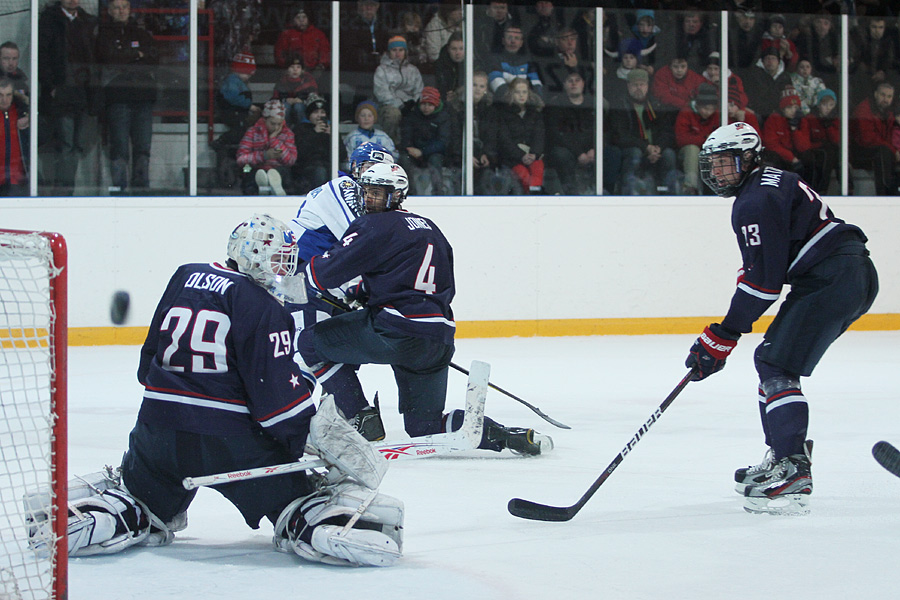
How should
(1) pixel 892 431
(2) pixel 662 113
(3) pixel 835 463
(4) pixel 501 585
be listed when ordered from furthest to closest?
(2) pixel 662 113
(1) pixel 892 431
(3) pixel 835 463
(4) pixel 501 585

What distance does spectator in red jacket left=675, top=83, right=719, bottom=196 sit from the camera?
750 centimetres

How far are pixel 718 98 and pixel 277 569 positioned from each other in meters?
6.08

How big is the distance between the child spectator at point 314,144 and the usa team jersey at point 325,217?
281cm

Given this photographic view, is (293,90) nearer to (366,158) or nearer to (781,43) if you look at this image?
(366,158)

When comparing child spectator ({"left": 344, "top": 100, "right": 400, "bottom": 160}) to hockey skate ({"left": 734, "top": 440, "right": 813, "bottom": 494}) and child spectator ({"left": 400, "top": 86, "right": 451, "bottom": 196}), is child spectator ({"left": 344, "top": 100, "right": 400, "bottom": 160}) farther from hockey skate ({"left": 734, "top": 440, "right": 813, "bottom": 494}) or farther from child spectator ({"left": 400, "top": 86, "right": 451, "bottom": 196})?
hockey skate ({"left": 734, "top": 440, "right": 813, "bottom": 494})

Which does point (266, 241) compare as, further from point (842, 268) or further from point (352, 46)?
point (352, 46)

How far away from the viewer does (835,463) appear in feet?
11.1

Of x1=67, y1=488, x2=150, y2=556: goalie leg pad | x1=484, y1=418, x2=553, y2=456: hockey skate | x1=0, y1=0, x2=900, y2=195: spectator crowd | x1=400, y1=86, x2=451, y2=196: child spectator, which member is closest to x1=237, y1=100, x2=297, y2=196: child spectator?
x1=0, y1=0, x2=900, y2=195: spectator crowd

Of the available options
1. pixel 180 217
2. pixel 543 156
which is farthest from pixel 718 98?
pixel 180 217

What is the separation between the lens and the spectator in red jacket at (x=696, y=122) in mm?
7500

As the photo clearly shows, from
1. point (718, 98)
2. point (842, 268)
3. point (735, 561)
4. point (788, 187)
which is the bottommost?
point (735, 561)

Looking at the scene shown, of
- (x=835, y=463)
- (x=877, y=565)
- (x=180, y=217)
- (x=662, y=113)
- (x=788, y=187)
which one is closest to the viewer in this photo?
(x=877, y=565)

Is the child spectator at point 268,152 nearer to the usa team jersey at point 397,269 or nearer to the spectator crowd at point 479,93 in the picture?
the spectator crowd at point 479,93

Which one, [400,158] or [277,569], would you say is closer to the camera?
[277,569]
